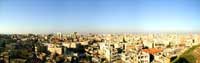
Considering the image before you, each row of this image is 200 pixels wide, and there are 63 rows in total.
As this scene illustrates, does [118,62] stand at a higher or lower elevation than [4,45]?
lower

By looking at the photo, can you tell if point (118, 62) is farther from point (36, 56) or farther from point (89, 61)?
point (36, 56)

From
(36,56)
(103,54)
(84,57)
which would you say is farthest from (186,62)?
(103,54)

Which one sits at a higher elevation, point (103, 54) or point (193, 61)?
point (193, 61)

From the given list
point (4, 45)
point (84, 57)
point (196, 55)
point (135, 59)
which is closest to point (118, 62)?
point (135, 59)

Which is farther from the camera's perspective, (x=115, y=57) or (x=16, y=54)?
(x=115, y=57)

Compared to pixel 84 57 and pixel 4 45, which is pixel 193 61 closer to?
pixel 4 45

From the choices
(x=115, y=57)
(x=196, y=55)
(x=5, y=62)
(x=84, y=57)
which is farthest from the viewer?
(x=115, y=57)

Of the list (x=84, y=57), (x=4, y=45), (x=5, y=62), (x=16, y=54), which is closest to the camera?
(x=5, y=62)

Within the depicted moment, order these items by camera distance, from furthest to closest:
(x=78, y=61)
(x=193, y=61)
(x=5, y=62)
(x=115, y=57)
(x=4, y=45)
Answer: (x=115, y=57), (x=78, y=61), (x=4, y=45), (x=5, y=62), (x=193, y=61)

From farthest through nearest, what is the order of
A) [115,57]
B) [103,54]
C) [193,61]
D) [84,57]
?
[103,54] → [115,57] → [84,57] → [193,61]
